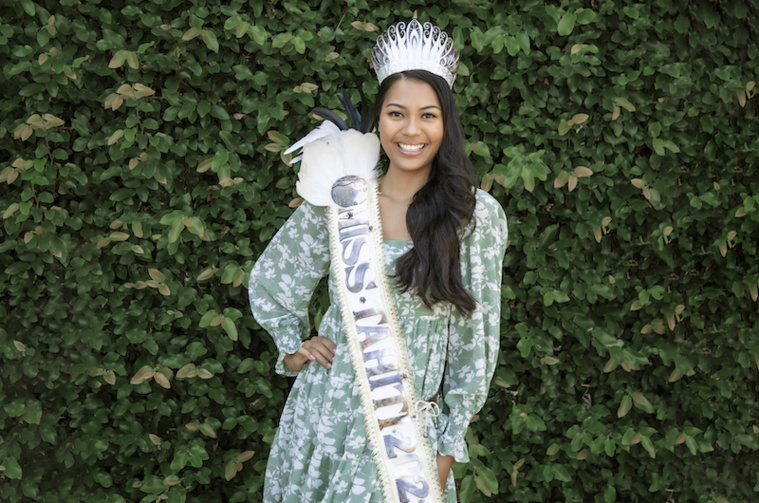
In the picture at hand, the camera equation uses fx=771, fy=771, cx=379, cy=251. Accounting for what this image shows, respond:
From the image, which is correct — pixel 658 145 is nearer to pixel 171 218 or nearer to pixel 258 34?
pixel 258 34

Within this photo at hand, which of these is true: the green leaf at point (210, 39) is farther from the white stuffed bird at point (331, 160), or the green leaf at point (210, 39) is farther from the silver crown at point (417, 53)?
the silver crown at point (417, 53)

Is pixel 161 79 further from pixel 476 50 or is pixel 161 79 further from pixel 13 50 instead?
pixel 476 50

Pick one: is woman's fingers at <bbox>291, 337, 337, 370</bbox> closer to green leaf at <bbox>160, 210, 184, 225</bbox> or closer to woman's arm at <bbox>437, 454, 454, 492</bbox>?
woman's arm at <bbox>437, 454, 454, 492</bbox>

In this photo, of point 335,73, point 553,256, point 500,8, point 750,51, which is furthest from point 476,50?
point 750,51

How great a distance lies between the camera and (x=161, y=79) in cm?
301

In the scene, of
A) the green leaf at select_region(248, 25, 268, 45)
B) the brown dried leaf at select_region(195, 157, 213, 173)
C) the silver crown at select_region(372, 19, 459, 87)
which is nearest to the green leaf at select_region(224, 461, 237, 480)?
the brown dried leaf at select_region(195, 157, 213, 173)

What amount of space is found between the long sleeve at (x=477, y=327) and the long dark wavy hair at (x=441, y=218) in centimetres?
3

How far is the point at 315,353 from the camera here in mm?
2195

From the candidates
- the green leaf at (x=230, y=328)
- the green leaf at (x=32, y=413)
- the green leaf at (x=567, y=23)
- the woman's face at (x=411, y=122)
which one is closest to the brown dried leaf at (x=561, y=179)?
the green leaf at (x=567, y=23)

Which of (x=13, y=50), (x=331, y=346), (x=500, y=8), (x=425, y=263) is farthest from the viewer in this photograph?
(x=500, y=8)

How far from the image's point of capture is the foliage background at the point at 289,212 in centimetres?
294

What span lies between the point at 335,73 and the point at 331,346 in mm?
1227

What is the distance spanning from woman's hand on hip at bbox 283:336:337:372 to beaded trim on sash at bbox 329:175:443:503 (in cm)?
9

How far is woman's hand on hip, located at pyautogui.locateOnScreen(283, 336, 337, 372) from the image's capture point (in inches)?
85.7
